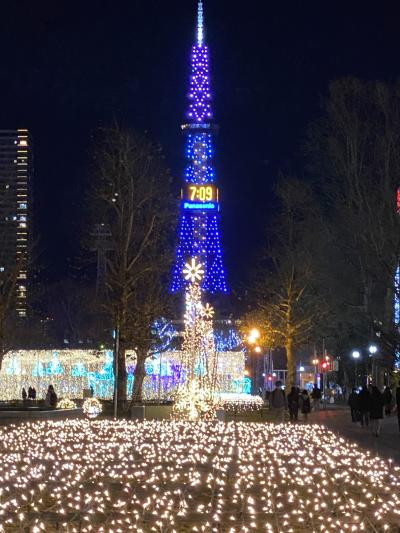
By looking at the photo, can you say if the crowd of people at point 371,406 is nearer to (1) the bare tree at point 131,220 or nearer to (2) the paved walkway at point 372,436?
(2) the paved walkway at point 372,436

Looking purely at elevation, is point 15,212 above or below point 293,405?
above

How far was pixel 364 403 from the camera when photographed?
31453mm

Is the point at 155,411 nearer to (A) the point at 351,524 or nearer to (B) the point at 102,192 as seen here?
(B) the point at 102,192

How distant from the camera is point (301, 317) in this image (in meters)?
51.7

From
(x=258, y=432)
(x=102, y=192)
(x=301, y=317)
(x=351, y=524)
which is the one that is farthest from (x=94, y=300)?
(x=351, y=524)

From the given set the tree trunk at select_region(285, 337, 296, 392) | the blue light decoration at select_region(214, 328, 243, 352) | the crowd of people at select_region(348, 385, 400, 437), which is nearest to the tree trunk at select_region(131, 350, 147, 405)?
the tree trunk at select_region(285, 337, 296, 392)

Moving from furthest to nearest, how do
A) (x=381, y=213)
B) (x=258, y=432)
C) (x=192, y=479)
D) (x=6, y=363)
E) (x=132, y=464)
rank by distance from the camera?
(x=6, y=363) → (x=381, y=213) → (x=258, y=432) → (x=132, y=464) → (x=192, y=479)

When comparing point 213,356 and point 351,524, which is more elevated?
point 213,356

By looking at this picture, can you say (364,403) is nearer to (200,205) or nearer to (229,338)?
(229,338)

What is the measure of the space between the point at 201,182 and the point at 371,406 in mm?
107556

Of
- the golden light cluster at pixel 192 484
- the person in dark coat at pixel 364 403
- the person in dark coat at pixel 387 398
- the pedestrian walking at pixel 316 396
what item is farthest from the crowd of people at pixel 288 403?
the golden light cluster at pixel 192 484

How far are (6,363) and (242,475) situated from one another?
37200 mm

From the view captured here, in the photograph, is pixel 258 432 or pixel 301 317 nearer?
pixel 258 432

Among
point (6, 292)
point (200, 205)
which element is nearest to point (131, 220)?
point (6, 292)
